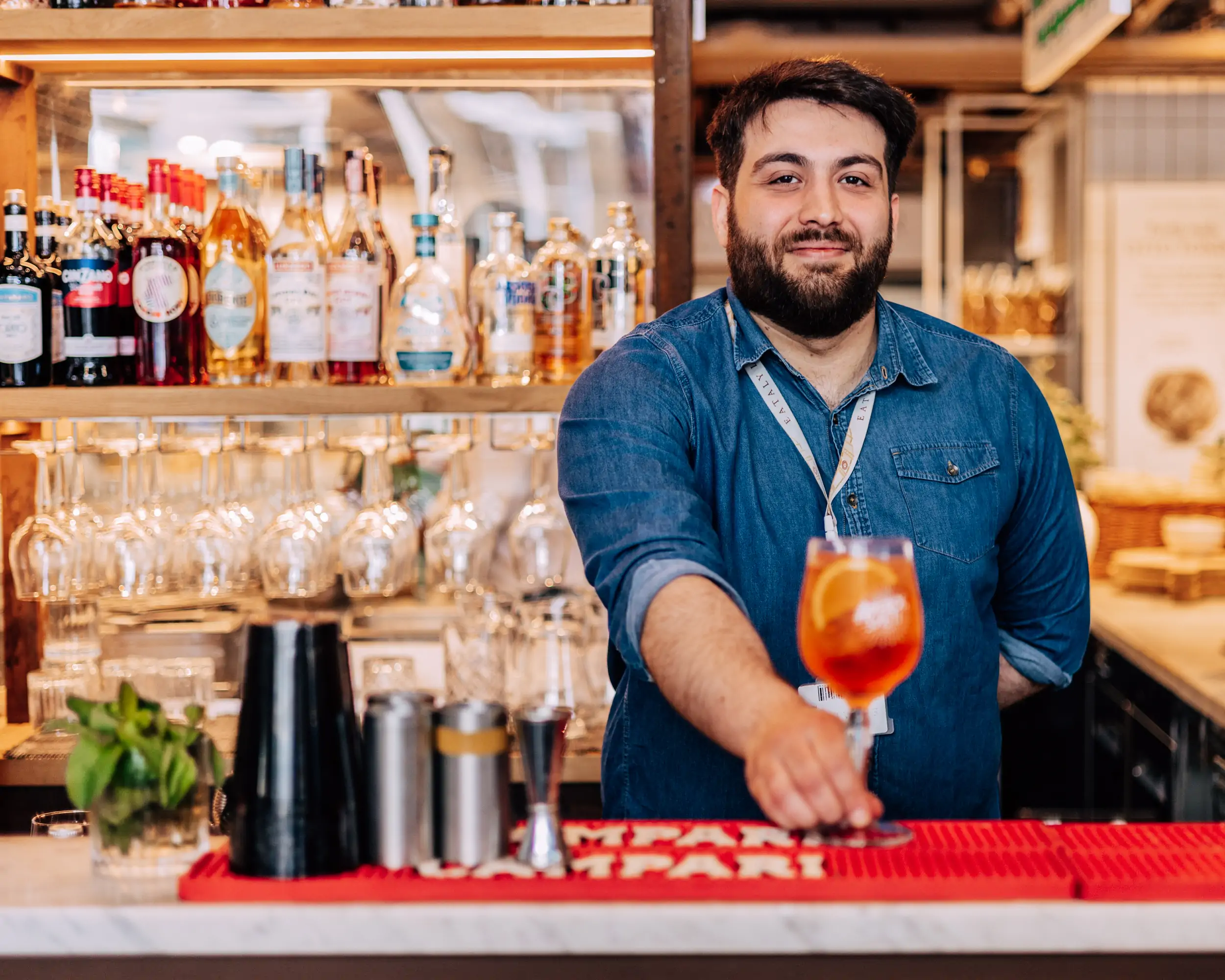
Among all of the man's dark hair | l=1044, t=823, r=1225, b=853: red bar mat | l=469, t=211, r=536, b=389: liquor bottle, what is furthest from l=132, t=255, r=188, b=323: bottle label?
l=1044, t=823, r=1225, b=853: red bar mat

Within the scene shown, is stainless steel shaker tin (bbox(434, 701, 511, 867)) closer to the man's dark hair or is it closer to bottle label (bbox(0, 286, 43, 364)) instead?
the man's dark hair

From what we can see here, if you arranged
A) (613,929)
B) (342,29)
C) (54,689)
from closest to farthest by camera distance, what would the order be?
(613,929), (342,29), (54,689)

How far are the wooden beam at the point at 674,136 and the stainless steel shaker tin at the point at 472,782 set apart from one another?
106 cm

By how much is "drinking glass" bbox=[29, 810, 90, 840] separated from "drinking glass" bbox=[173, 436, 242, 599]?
0.80m

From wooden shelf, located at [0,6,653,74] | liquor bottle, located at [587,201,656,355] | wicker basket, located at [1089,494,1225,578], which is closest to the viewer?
wooden shelf, located at [0,6,653,74]

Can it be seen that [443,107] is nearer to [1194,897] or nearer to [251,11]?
[251,11]

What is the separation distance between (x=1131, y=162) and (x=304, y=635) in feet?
15.3

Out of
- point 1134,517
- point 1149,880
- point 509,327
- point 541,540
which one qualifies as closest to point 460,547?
point 541,540

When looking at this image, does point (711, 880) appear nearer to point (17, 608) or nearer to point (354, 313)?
point (354, 313)

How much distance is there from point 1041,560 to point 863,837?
700 mm

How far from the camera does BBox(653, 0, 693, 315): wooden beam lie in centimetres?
203

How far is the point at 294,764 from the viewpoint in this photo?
1.14 metres

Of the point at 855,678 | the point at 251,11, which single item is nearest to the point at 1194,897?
the point at 855,678

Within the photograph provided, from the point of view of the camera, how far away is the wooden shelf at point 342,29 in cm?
201
